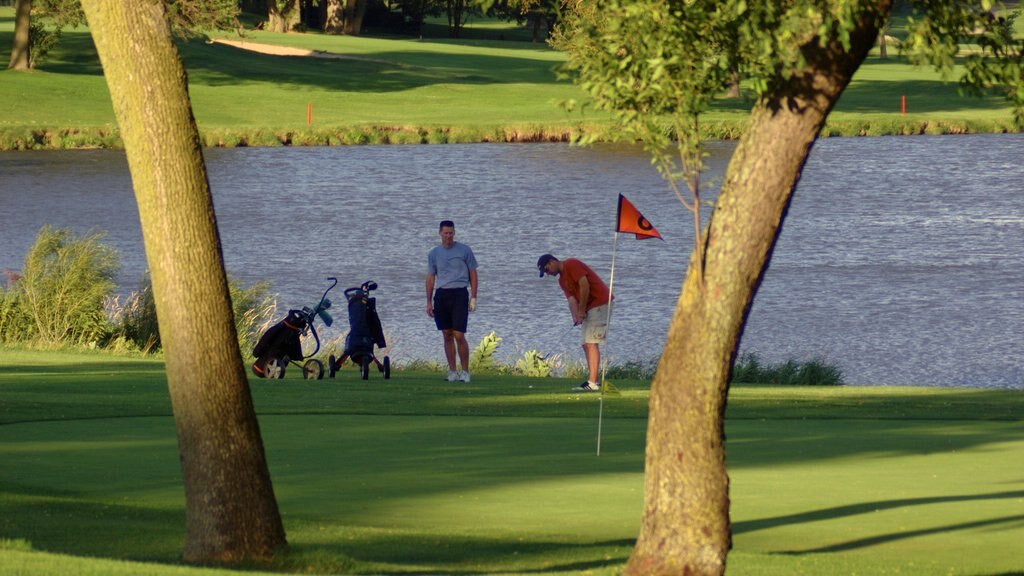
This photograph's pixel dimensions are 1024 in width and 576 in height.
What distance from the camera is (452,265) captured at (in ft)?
62.1

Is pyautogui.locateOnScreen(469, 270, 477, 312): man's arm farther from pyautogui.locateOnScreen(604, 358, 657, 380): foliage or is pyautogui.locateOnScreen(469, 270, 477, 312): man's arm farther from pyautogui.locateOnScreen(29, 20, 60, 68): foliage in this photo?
pyautogui.locateOnScreen(29, 20, 60, 68): foliage

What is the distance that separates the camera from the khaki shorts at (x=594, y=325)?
18125 mm

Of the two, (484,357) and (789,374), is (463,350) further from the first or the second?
(789,374)

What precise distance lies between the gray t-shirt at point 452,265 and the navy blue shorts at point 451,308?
0.09 m

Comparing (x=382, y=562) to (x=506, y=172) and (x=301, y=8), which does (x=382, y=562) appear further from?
(x=301, y=8)

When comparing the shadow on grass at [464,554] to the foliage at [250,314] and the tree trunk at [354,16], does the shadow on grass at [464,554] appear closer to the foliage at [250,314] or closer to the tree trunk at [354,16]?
the foliage at [250,314]

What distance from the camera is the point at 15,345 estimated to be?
75.3 feet

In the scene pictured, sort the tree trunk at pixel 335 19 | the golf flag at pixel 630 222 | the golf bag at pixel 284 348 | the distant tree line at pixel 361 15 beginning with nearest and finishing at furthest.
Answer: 1. the golf flag at pixel 630 222
2. the golf bag at pixel 284 348
3. the distant tree line at pixel 361 15
4. the tree trunk at pixel 335 19

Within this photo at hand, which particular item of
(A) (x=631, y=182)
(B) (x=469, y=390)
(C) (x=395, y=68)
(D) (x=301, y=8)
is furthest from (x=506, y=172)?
(D) (x=301, y=8)

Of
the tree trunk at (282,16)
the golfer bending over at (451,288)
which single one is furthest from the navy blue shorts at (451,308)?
the tree trunk at (282,16)

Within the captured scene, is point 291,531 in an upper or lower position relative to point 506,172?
upper

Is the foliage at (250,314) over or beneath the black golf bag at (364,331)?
beneath

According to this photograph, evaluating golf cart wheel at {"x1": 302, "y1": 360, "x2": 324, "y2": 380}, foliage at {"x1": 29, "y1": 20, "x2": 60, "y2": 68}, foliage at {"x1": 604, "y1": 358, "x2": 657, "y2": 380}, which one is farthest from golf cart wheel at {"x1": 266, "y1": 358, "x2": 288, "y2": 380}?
foliage at {"x1": 29, "y1": 20, "x2": 60, "y2": 68}

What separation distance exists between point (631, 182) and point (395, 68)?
96.5 feet
